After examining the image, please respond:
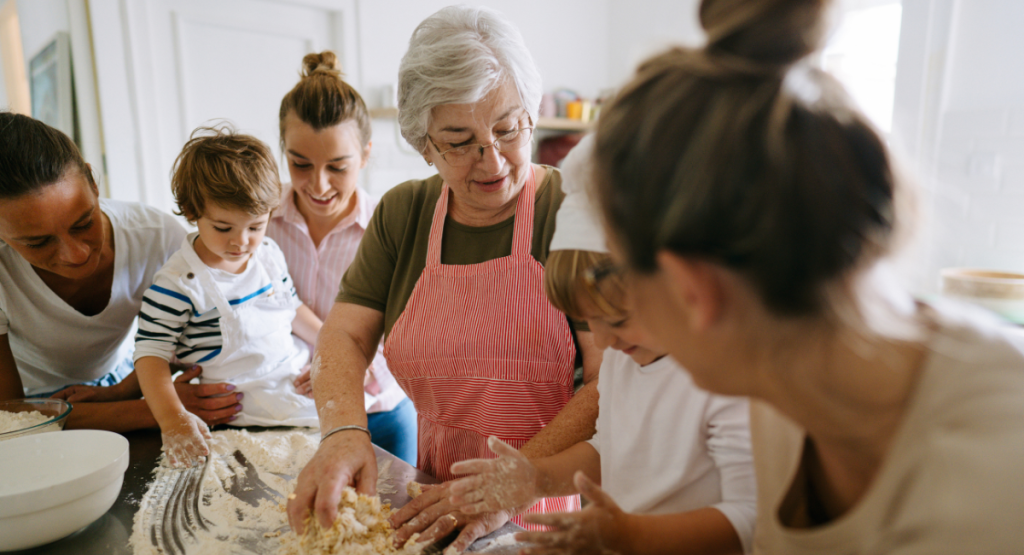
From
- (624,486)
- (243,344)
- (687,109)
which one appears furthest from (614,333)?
(243,344)

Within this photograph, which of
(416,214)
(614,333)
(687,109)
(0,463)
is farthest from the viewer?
(416,214)

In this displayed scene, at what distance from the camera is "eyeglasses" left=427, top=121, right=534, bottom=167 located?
109 cm

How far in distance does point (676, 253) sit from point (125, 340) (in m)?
1.74

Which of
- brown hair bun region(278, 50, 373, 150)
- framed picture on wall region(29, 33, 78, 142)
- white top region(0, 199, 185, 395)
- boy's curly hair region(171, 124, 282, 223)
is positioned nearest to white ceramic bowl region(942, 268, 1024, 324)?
brown hair bun region(278, 50, 373, 150)

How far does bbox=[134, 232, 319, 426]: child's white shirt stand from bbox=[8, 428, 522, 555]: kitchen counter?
0.22 metres

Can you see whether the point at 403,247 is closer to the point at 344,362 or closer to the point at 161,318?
the point at 344,362

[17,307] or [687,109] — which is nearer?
[687,109]

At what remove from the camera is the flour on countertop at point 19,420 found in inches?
44.7

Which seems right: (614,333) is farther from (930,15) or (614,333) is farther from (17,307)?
(930,15)

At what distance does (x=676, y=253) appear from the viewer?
45 cm

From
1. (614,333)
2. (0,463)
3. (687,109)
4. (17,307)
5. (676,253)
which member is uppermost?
(687,109)

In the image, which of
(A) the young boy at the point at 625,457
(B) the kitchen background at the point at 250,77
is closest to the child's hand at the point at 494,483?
(A) the young boy at the point at 625,457

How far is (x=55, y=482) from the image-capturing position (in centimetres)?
89

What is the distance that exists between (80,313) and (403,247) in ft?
3.03
